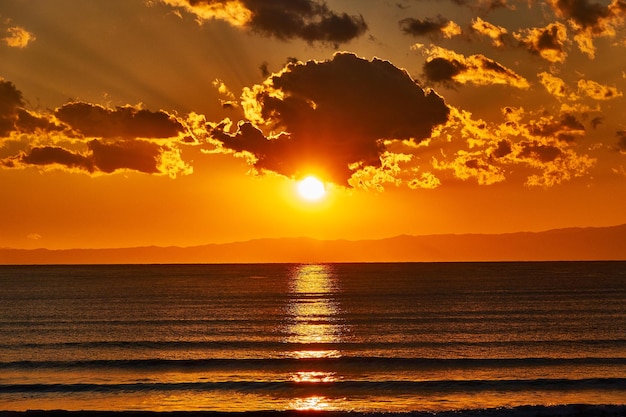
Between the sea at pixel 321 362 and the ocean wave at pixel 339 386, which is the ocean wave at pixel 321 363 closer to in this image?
the sea at pixel 321 362

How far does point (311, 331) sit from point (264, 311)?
28.5 m

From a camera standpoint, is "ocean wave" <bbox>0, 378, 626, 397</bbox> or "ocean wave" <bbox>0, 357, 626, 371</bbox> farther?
"ocean wave" <bbox>0, 357, 626, 371</bbox>

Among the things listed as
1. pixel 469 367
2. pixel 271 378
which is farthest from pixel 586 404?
pixel 271 378

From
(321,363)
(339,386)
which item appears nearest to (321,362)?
(321,363)

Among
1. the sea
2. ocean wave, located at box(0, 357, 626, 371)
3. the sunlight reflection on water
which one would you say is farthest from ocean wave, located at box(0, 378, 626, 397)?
ocean wave, located at box(0, 357, 626, 371)

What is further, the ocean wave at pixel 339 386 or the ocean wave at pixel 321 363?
the ocean wave at pixel 321 363

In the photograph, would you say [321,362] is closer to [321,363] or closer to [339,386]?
[321,363]

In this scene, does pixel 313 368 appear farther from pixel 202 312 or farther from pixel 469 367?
pixel 202 312

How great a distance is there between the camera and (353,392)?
43750mm

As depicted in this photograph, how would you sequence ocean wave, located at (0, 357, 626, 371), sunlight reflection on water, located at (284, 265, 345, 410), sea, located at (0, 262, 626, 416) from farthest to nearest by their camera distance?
ocean wave, located at (0, 357, 626, 371)
sunlight reflection on water, located at (284, 265, 345, 410)
sea, located at (0, 262, 626, 416)

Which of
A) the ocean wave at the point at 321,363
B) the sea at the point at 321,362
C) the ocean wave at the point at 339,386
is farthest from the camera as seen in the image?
the ocean wave at the point at 321,363

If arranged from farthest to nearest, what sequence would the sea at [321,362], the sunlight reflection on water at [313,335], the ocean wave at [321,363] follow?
the ocean wave at [321,363] < the sunlight reflection on water at [313,335] < the sea at [321,362]

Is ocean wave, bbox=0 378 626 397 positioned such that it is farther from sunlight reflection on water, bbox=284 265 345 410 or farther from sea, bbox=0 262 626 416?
sunlight reflection on water, bbox=284 265 345 410

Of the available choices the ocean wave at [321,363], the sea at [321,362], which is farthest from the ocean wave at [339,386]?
the ocean wave at [321,363]
